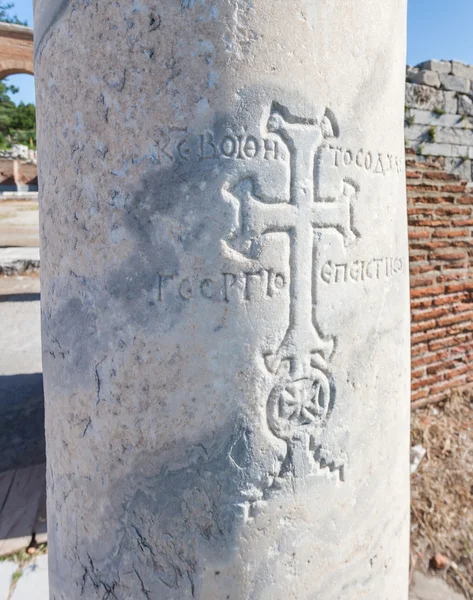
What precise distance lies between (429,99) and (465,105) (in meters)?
0.45

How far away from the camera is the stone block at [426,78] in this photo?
12.9 feet

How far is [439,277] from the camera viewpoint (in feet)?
12.9

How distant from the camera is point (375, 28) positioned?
0.96 meters

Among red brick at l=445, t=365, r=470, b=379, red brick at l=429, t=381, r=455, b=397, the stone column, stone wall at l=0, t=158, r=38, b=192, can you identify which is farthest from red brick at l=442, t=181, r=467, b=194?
stone wall at l=0, t=158, r=38, b=192

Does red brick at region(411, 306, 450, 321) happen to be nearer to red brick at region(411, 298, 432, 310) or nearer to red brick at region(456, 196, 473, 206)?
red brick at region(411, 298, 432, 310)

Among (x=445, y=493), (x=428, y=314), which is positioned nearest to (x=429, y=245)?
(x=428, y=314)

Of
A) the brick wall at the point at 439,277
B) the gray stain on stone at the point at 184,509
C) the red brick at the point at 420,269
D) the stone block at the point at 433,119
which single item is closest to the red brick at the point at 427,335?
the brick wall at the point at 439,277

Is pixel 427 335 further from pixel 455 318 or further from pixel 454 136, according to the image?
pixel 454 136

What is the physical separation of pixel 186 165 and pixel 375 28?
1.58 ft

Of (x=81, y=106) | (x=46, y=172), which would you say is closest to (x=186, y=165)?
(x=81, y=106)

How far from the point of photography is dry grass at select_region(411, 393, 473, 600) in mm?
2326

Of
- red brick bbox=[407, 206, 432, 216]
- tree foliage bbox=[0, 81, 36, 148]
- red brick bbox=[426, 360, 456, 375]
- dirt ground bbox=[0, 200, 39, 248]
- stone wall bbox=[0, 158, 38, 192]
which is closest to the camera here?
red brick bbox=[407, 206, 432, 216]

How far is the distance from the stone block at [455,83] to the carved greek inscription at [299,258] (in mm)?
3751

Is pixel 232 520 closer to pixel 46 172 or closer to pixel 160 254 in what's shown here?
pixel 160 254
